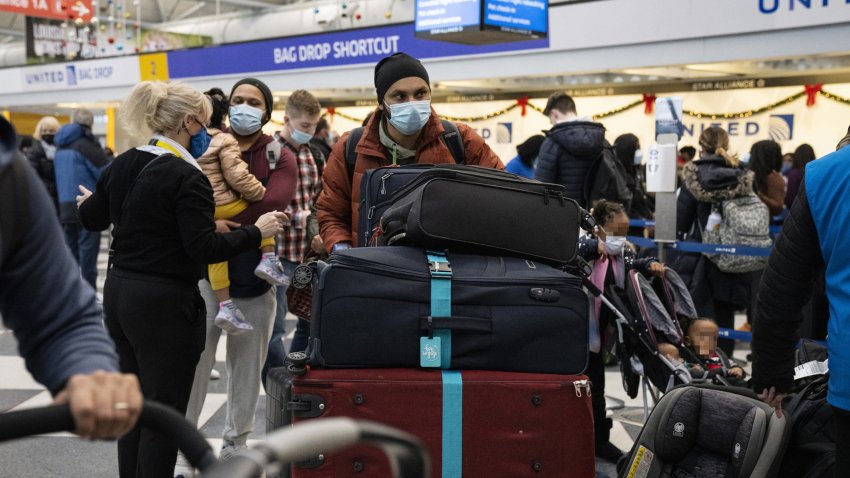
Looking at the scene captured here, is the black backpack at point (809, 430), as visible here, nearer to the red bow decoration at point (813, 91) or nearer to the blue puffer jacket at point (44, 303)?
the blue puffer jacket at point (44, 303)

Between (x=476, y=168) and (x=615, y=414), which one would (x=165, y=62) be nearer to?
(x=615, y=414)

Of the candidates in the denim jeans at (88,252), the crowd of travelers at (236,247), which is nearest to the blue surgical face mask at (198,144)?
the crowd of travelers at (236,247)

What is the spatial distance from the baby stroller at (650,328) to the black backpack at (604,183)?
1.57m

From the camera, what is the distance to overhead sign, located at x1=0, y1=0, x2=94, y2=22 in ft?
50.8

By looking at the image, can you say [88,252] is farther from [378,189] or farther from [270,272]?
[378,189]

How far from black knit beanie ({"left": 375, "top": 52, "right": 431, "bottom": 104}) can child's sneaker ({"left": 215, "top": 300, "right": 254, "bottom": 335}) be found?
42.4 inches

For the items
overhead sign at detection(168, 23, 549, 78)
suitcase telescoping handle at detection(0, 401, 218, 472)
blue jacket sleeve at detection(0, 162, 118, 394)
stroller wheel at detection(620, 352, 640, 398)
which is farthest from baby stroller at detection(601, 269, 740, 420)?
overhead sign at detection(168, 23, 549, 78)

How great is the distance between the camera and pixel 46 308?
1.39 meters

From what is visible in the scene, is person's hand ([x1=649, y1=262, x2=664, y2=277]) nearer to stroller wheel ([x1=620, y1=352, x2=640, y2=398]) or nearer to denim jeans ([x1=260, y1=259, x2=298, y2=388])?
stroller wheel ([x1=620, y1=352, x2=640, y2=398])

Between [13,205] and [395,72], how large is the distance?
6.83ft

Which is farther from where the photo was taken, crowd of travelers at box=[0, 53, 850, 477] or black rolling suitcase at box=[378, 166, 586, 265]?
black rolling suitcase at box=[378, 166, 586, 265]

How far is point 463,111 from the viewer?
1697 centimetres

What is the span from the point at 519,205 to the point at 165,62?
52.9ft

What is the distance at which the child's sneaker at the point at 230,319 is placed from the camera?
12.2 feet
